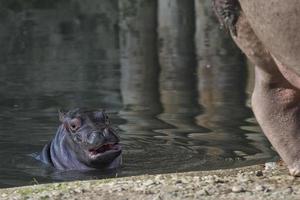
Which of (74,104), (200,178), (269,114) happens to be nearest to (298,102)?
(269,114)

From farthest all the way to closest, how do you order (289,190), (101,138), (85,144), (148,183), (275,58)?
(85,144) < (101,138) < (148,183) < (289,190) < (275,58)

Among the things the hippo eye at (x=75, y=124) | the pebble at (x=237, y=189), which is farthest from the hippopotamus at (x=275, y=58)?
the hippo eye at (x=75, y=124)

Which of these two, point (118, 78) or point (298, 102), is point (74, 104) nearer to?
point (118, 78)

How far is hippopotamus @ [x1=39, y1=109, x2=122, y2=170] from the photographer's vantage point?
795cm

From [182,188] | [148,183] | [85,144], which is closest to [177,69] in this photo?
[85,144]

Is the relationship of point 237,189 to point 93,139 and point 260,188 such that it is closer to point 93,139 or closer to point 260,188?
point 260,188

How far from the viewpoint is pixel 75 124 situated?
812 cm

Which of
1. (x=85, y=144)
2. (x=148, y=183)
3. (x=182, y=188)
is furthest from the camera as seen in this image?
(x=85, y=144)

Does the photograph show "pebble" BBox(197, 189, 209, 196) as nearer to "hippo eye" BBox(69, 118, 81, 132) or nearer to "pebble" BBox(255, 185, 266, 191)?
"pebble" BBox(255, 185, 266, 191)

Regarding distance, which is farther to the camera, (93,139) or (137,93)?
(137,93)

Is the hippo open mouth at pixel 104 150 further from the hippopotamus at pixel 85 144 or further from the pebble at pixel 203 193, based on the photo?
the pebble at pixel 203 193

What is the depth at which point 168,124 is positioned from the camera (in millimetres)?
10133

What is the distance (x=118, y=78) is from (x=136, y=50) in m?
5.66

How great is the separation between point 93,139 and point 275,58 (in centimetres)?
364
